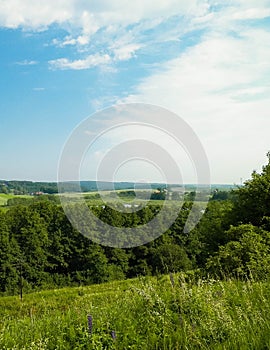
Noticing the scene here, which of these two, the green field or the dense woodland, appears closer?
the green field

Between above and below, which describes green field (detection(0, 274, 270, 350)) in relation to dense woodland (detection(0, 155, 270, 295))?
above

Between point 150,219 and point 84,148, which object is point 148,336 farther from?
point 150,219

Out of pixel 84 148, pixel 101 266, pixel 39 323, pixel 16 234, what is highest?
pixel 84 148

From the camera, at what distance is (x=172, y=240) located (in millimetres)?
48406

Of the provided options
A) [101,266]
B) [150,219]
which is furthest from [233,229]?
[150,219]

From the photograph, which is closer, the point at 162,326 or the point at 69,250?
the point at 162,326

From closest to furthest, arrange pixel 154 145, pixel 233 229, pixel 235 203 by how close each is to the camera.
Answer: pixel 233 229
pixel 154 145
pixel 235 203

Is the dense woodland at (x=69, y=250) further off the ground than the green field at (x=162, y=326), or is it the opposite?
the green field at (x=162, y=326)

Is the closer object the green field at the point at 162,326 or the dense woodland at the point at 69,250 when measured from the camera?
the green field at the point at 162,326

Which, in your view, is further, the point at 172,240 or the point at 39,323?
the point at 172,240

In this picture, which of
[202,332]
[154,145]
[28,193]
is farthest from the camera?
[28,193]

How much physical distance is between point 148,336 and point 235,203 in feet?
60.0

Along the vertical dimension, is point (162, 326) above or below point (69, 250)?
above

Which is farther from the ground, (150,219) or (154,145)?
(154,145)
